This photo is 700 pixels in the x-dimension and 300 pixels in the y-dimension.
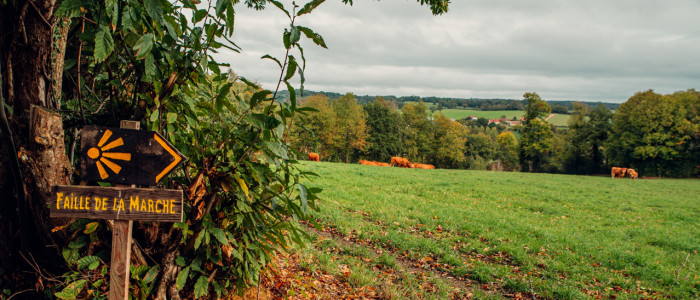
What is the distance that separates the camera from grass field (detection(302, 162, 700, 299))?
17.8ft

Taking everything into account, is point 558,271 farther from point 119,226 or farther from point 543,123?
point 543,123

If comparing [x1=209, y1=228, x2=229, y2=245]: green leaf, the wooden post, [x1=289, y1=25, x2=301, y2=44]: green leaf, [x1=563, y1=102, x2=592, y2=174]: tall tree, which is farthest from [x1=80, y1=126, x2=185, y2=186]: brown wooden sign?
[x1=563, y1=102, x2=592, y2=174]: tall tree

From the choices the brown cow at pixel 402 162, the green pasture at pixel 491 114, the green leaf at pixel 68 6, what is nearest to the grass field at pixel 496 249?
the green leaf at pixel 68 6

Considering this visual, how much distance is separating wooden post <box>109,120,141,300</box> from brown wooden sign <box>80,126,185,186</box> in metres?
0.30

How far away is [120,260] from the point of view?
229 centimetres

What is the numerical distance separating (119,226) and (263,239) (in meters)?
1.10

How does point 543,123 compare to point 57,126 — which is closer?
point 57,126

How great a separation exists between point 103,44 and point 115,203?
0.96m

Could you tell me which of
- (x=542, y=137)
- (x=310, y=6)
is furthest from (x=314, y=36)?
(x=542, y=137)

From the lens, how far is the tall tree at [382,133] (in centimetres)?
5822

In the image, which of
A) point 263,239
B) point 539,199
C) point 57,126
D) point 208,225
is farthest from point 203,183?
point 539,199

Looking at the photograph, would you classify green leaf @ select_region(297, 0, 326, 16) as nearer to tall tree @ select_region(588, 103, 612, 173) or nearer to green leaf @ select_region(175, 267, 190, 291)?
green leaf @ select_region(175, 267, 190, 291)

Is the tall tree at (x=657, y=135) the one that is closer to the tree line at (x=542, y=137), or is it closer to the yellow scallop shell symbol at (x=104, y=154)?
the tree line at (x=542, y=137)

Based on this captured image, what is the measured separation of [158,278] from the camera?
2.79 meters
